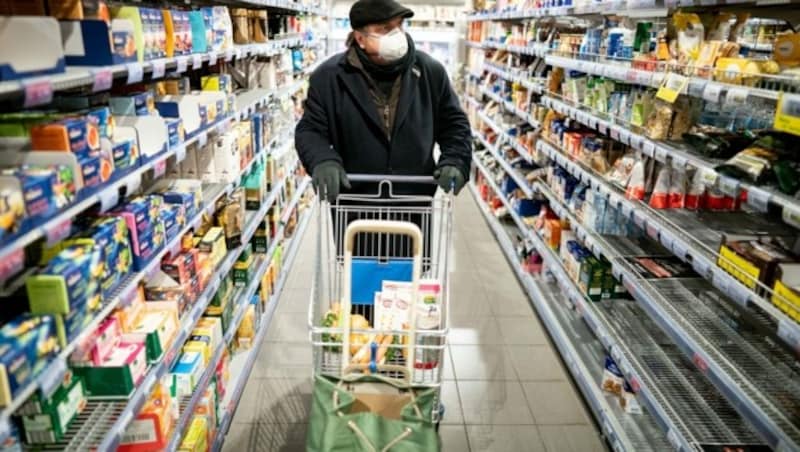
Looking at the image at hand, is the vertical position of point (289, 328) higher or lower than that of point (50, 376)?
lower

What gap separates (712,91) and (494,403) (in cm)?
188

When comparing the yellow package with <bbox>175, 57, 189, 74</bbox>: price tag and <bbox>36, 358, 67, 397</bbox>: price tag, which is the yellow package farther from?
<bbox>175, 57, 189, 74</bbox>: price tag

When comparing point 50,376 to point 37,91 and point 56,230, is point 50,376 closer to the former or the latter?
point 56,230

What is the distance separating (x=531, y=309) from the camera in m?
4.25

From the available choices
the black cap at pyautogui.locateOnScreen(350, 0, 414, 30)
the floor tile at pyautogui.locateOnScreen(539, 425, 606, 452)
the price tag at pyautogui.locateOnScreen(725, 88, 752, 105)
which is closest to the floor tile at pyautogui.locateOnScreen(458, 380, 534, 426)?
the floor tile at pyautogui.locateOnScreen(539, 425, 606, 452)

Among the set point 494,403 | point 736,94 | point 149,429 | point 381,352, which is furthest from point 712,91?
point 149,429

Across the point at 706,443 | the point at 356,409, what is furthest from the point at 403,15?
the point at 706,443

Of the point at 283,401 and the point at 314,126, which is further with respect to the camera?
the point at 283,401

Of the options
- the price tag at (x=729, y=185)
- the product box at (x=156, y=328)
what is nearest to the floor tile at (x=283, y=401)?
the product box at (x=156, y=328)

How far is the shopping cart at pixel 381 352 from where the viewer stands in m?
1.67

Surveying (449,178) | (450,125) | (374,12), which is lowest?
(449,178)

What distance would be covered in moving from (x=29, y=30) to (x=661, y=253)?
9.46 ft

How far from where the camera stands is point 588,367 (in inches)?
126

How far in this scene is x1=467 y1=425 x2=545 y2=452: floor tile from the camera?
280 cm
